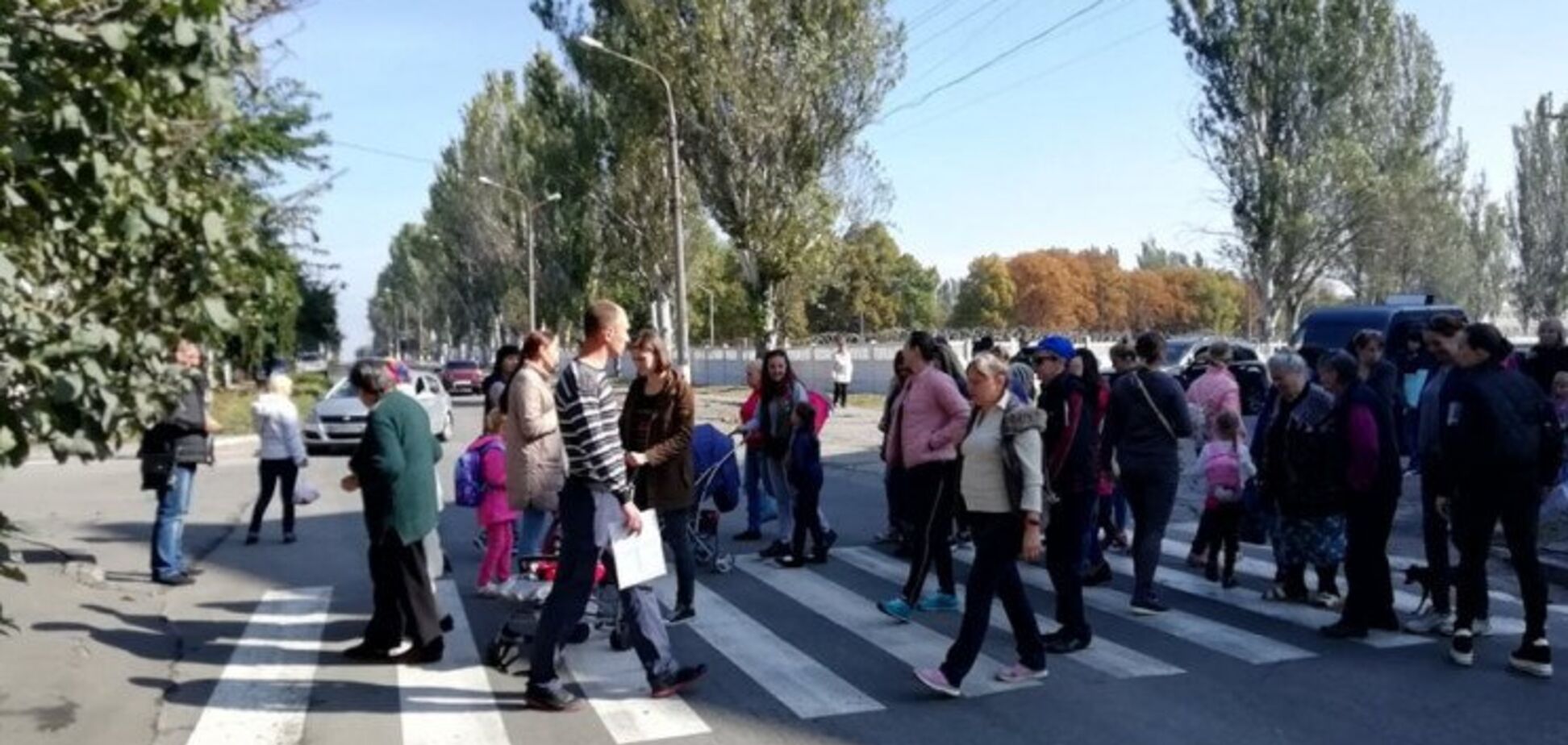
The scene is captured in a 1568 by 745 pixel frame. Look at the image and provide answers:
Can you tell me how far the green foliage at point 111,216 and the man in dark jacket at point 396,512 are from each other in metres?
2.05

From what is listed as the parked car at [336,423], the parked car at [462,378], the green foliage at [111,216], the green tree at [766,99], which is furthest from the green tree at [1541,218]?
the green foliage at [111,216]

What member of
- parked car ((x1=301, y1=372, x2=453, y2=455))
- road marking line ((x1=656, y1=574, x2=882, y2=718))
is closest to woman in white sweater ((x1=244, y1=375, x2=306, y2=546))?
road marking line ((x1=656, y1=574, x2=882, y2=718))

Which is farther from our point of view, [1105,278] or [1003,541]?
[1105,278]

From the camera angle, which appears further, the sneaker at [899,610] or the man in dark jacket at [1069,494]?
the sneaker at [899,610]

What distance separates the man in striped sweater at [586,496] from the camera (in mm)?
6227

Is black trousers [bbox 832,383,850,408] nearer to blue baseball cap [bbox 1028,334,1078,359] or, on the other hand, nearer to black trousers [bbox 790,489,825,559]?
black trousers [bbox 790,489,825,559]

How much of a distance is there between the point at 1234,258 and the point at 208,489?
35.4 metres

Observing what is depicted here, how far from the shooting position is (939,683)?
6.31m

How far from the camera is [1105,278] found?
404ft

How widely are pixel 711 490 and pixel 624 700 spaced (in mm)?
3320

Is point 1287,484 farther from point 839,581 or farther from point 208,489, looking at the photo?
point 208,489

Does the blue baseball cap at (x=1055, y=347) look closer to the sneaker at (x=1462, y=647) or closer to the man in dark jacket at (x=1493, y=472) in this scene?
the man in dark jacket at (x=1493, y=472)

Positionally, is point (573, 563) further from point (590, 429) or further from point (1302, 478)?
point (1302, 478)

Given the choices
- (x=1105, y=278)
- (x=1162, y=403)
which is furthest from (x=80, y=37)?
(x=1105, y=278)
